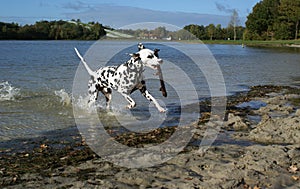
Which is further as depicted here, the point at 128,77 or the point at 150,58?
the point at 128,77

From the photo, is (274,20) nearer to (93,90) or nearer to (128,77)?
(93,90)

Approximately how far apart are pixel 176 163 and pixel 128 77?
4.03 m

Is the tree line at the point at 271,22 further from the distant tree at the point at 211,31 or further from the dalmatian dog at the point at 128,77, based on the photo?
the dalmatian dog at the point at 128,77

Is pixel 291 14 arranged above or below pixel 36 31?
above

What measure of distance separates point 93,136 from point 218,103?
5728mm

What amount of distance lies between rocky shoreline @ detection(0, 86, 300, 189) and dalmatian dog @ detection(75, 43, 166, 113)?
5.29ft

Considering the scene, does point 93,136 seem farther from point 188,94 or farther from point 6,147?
point 188,94

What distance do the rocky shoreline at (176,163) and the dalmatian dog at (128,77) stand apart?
1.61 m

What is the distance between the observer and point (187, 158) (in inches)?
261

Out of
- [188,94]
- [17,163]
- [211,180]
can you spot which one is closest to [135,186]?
[211,180]

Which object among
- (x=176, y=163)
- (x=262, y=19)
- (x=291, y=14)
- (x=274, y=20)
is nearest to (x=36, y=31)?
(x=262, y=19)

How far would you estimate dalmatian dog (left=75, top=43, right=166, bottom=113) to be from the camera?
941cm

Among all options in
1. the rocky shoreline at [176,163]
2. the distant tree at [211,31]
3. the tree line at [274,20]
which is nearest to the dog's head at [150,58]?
the rocky shoreline at [176,163]

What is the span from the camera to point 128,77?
9.99 meters
